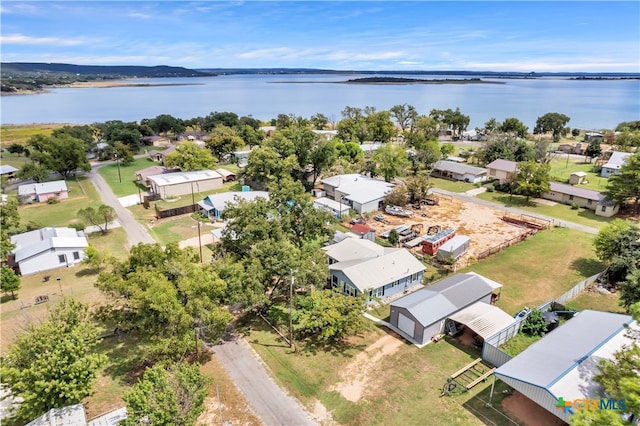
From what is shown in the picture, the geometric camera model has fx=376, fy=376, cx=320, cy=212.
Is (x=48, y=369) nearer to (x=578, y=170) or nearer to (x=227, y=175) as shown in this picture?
(x=227, y=175)

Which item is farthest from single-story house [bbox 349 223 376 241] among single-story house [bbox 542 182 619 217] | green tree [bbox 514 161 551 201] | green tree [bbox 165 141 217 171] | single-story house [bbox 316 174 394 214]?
green tree [bbox 165 141 217 171]

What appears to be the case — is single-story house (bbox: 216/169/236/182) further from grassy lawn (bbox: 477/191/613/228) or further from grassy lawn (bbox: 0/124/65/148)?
grassy lawn (bbox: 0/124/65/148)

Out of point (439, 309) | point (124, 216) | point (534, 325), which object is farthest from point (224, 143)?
point (534, 325)

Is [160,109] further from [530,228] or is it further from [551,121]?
[530,228]

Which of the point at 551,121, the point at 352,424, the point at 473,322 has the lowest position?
the point at 352,424

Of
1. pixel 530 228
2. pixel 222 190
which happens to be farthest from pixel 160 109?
pixel 530 228

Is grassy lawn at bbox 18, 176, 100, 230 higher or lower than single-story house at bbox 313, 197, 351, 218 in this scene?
lower
